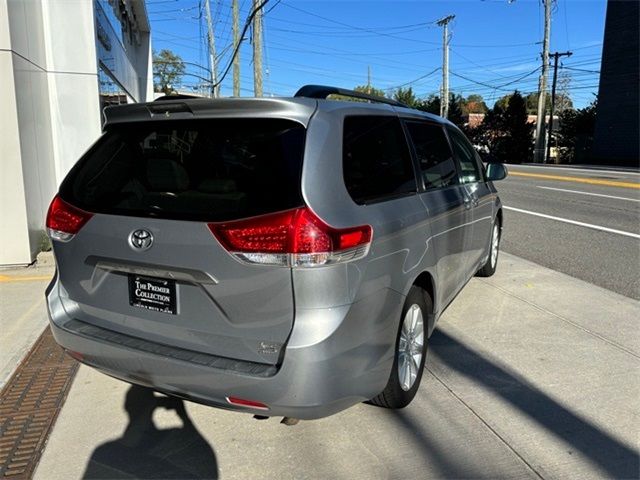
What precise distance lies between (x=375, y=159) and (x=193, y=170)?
0.99 meters

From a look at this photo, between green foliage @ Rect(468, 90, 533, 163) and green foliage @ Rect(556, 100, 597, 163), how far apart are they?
2.74 metres

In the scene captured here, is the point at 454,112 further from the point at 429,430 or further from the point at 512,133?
the point at 429,430

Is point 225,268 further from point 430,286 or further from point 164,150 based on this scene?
point 430,286

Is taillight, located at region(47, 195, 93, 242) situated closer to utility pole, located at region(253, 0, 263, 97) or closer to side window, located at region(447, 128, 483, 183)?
side window, located at region(447, 128, 483, 183)

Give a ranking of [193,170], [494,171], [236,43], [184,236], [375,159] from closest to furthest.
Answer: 1. [184,236]
2. [193,170]
3. [375,159]
4. [494,171]
5. [236,43]

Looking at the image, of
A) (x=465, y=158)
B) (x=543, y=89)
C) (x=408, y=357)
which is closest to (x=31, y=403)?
(x=408, y=357)

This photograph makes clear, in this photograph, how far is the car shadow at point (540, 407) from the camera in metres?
2.84

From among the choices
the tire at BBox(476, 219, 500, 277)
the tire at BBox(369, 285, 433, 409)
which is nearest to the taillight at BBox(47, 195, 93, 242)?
the tire at BBox(369, 285, 433, 409)

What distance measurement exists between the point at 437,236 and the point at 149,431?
2119 millimetres

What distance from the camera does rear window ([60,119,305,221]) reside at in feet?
8.09

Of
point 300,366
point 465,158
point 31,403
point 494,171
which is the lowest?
point 31,403

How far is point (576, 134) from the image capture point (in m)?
42.2

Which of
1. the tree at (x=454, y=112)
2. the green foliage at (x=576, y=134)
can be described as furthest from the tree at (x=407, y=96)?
the green foliage at (x=576, y=134)

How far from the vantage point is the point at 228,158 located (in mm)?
2627
